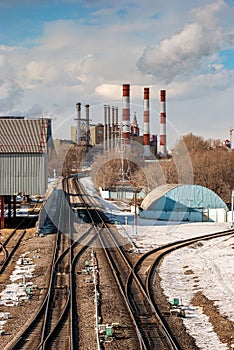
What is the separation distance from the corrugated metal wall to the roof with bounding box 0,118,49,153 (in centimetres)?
39

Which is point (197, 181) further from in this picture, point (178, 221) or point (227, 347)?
point (227, 347)

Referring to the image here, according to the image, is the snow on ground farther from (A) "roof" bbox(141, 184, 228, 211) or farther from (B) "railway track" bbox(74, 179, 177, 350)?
(A) "roof" bbox(141, 184, 228, 211)

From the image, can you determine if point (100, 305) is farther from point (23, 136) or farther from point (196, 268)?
point (23, 136)

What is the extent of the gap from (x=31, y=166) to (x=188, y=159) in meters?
32.9

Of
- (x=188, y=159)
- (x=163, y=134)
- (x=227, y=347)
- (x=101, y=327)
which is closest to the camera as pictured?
(x=227, y=347)

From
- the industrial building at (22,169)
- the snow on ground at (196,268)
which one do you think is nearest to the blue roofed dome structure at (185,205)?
the snow on ground at (196,268)

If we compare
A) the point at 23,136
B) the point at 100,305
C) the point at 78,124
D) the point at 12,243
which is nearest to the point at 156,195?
the point at 23,136

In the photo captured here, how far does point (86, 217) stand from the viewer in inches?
1297

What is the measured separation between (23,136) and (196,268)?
511 inches

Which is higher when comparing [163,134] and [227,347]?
[163,134]

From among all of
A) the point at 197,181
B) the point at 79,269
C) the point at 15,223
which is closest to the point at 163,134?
the point at 197,181

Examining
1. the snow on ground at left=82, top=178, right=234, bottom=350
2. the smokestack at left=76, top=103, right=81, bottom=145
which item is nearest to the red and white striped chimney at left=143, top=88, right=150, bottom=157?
the smokestack at left=76, top=103, right=81, bottom=145

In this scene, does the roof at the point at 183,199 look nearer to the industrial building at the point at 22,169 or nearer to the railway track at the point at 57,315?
the industrial building at the point at 22,169

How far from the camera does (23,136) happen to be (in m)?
27.5
